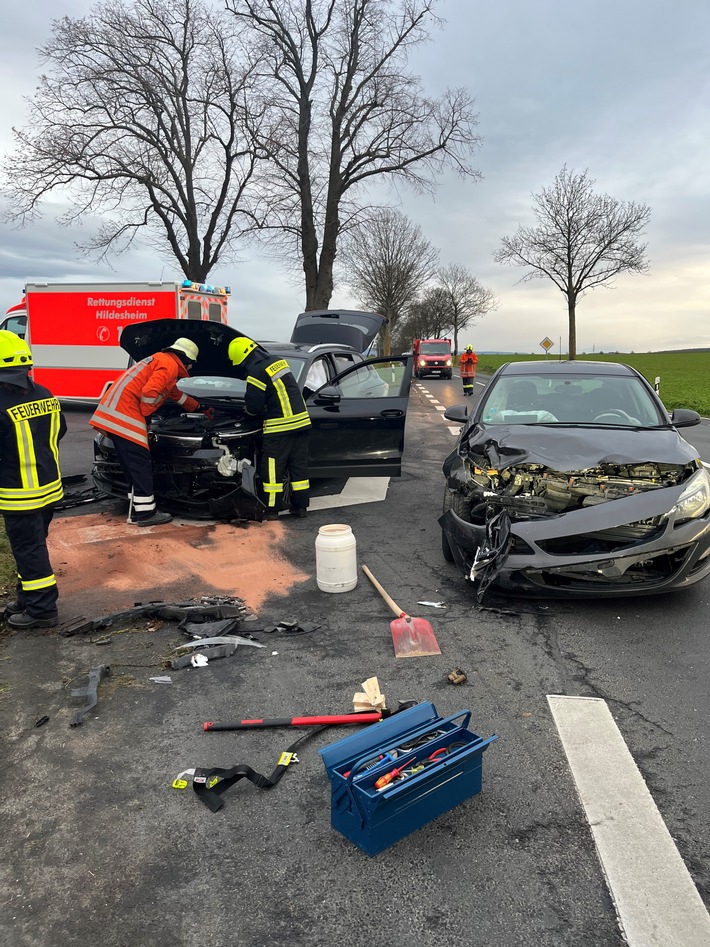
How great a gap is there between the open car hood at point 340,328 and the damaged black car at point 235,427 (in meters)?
6.15

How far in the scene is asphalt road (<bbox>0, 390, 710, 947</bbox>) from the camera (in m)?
2.00

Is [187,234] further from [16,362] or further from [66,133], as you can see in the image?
[16,362]

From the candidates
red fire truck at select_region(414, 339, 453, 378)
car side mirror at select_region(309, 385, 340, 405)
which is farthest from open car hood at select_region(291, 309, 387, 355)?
red fire truck at select_region(414, 339, 453, 378)

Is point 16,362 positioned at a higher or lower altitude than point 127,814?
higher

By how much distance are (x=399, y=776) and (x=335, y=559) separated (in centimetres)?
242

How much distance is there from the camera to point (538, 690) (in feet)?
11.0

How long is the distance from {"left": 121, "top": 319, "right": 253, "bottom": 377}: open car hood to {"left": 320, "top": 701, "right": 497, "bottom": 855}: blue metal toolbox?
4.71 meters

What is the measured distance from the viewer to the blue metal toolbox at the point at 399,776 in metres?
2.19

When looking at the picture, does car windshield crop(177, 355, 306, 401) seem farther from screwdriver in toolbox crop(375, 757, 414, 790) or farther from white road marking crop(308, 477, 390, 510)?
screwdriver in toolbox crop(375, 757, 414, 790)

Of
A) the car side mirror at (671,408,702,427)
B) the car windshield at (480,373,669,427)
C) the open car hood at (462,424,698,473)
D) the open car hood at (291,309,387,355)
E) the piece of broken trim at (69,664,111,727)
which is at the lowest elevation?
the piece of broken trim at (69,664,111,727)

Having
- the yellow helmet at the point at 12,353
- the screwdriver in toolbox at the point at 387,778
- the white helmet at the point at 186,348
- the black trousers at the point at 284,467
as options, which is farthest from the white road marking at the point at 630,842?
the white helmet at the point at 186,348

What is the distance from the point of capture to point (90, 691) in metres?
3.30

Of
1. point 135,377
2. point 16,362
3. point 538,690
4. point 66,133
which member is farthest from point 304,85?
point 538,690

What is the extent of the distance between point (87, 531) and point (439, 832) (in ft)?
16.1
